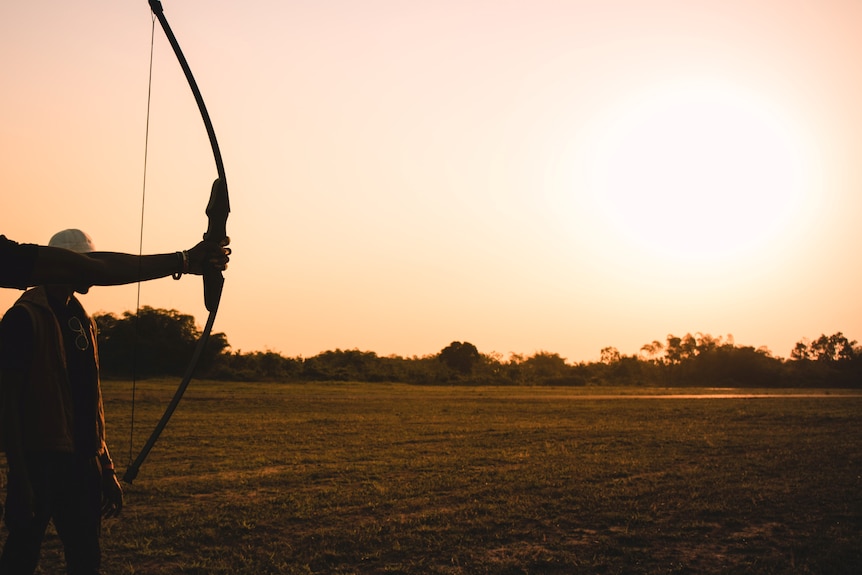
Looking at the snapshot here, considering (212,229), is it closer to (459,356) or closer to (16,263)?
(16,263)

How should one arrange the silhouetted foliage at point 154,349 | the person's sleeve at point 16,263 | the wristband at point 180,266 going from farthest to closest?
the silhouetted foliage at point 154,349, the wristband at point 180,266, the person's sleeve at point 16,263

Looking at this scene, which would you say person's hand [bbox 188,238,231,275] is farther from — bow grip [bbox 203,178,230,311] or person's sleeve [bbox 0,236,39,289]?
person's sleeve [bbox 0,236,39,289]

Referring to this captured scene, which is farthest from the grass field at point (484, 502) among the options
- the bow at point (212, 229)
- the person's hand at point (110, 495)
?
the bow at point (212, 229)

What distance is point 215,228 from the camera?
3.29 meters

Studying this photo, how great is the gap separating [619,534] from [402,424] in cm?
1237

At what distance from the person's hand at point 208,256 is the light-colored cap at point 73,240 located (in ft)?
3.18

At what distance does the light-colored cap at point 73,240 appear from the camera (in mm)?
3605

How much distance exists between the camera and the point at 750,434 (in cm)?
1773

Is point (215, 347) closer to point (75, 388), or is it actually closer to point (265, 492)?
point (265, 492)

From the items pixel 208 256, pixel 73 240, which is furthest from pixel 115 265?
pixel 73 240

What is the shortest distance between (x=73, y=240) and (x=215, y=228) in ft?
2.83

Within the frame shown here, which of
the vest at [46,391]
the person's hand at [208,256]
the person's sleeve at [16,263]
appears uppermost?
the person's hand at [208,256]

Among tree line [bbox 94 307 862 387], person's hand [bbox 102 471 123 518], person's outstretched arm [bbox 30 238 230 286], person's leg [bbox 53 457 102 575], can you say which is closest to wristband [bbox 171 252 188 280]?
person's outstretched arm [bbox 30 238 230 286]

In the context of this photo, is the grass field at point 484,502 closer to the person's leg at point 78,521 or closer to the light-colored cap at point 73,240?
the person's leg at point 78,521
